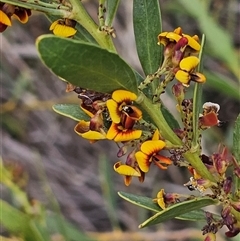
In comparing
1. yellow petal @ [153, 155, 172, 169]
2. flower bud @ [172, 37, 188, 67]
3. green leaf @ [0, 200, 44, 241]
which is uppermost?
flower bud @ [172, 37, 188, 67]

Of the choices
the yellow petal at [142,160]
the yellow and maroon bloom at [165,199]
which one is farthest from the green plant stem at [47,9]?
the yellow and maroon bloom at [165,199]

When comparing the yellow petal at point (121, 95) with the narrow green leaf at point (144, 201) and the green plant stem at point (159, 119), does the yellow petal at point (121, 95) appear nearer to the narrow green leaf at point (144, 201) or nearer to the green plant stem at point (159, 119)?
the green plant stem at point (159, 119)

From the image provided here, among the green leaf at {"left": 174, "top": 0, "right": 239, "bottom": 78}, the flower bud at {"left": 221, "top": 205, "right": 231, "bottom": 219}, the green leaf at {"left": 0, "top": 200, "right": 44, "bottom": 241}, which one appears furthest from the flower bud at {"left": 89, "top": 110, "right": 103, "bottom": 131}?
the green leaf at {"left": 174, "top": 0, "right": 239, "bottom": 78}

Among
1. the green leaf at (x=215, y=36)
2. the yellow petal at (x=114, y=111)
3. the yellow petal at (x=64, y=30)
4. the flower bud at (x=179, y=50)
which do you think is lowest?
the green leaf at (x=215, y=36)

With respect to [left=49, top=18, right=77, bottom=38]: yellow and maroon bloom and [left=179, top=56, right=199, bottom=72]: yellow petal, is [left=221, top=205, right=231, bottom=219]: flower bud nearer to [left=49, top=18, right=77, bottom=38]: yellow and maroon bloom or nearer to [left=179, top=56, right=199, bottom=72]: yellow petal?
[left=179, top=56, right=199, bottom=72]: yellow petal

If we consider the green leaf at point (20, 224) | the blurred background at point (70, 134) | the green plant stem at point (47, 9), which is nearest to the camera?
the green plant stem at point (47, 9)

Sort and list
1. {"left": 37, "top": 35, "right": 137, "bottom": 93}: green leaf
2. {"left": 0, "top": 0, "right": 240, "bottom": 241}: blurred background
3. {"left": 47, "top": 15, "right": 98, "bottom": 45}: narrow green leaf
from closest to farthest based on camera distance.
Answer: {"left": 37, "top": 35, "right": 137, "bottom": 93}: green leaf → {"left": 47, "top": 15, "right": 98, "bottom": 45}: narrow green leaf → {"left": 0, "top": 0, "right": 240, "bottom": 241}: blurred background

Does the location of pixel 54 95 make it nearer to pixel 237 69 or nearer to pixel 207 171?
pixel 237 69
